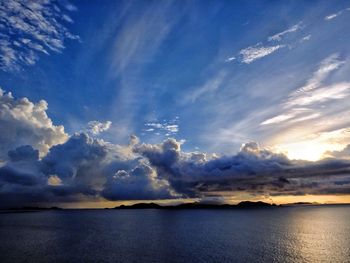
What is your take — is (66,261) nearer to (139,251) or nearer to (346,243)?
(139,251)

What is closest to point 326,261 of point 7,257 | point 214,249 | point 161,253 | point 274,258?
point 274,258

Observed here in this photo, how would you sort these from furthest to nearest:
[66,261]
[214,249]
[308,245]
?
[308,245] < [214,249] < [66,261]

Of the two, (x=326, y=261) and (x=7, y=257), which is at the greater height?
(x=7, y=257)

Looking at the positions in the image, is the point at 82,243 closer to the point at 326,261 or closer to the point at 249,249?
the point at 249,249

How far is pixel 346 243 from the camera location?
477ft

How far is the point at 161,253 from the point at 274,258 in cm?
4101

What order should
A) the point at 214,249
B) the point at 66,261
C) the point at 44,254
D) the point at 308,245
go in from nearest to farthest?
1. the point at 66,261
2. the point at 44,254
3. the point at 214,249
4. the point at 308,245

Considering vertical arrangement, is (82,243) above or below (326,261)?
above

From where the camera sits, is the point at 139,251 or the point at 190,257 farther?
the point at 139,251

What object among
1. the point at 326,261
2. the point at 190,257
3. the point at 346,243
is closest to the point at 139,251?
the point at 190,257

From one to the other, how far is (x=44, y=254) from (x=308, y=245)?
365ft

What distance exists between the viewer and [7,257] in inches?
4368

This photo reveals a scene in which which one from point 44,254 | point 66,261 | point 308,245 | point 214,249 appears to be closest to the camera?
point 66,261

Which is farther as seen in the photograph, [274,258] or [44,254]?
[44,254]
